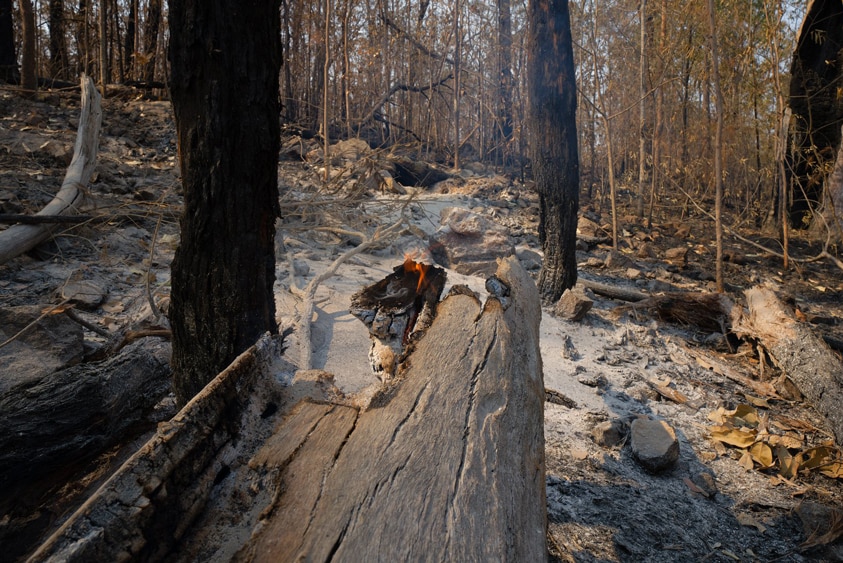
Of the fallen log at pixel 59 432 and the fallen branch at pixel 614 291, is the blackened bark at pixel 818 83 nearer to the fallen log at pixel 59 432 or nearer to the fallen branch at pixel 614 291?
the fallen branch at pixel 614 291

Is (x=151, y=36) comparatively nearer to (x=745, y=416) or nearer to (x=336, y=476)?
(x=336, y=476)

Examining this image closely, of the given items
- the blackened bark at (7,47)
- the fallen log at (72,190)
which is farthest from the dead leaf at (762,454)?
the blackened bark at (7,47)

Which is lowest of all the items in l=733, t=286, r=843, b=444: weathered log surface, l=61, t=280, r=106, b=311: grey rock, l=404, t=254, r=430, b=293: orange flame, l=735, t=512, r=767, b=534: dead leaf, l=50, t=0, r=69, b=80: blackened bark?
l=735, t=512, r=767, b=534: dead leaf

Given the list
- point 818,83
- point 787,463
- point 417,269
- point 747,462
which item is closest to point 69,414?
point 417,269

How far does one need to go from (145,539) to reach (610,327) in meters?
3.94

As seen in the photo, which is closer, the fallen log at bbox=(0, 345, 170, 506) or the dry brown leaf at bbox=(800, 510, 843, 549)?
the fallen log at bbox=(0, 345, 170, 506)

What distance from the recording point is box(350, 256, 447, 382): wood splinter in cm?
234

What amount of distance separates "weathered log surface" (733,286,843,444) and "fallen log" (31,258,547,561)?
7.49 ft

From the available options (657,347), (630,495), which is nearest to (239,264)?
(630,495)

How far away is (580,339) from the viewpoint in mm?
4051

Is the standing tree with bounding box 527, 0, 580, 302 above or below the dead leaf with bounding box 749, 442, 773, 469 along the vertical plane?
above

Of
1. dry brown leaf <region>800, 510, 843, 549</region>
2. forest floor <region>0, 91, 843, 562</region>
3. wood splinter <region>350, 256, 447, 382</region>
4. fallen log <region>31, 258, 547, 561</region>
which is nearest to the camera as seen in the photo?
fallen log <region>31, 258, 547, 561</region>

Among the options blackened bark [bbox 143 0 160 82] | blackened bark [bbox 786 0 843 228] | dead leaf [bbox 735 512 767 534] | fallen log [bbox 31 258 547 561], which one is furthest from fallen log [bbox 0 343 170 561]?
blackened bark [bbox 143 0 160 82]

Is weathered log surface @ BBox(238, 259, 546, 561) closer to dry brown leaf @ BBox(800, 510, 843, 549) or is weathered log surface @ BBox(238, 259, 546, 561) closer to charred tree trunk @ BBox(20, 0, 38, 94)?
dry brown leaf @ BBox(800, 510, 843, 549)
